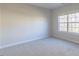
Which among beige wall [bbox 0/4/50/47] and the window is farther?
the window

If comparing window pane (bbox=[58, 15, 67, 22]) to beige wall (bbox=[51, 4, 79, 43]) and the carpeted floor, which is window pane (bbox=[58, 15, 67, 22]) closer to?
beige wall (bbox=[51, 4, 79, 43])

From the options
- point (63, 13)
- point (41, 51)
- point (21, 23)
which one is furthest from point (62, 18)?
point (41, 51)

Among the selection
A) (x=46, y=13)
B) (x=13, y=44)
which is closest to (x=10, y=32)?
(x=13, y=44)

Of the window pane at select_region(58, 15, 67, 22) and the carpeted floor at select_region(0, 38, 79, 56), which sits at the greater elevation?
the window pane at select_region(58, 15, 67, 22)

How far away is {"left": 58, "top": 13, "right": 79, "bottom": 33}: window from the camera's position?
16.9 feet

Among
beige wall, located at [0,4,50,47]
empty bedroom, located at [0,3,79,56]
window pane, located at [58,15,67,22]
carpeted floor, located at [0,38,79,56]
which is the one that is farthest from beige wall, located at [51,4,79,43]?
carpeted floor, located at [0,38,79,56]

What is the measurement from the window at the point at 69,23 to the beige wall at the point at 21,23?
111 centimetres

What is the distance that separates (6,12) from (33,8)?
1810mm

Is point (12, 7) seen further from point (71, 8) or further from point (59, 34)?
point (59, 34)

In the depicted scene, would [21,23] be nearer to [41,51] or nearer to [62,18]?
[41,51]

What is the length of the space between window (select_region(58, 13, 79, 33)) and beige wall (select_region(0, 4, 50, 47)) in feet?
3.66

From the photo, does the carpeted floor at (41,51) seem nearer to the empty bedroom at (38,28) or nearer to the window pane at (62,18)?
the empty bedroom at (38,28)

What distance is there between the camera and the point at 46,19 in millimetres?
6453

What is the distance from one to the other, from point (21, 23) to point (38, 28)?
4.55 feet
